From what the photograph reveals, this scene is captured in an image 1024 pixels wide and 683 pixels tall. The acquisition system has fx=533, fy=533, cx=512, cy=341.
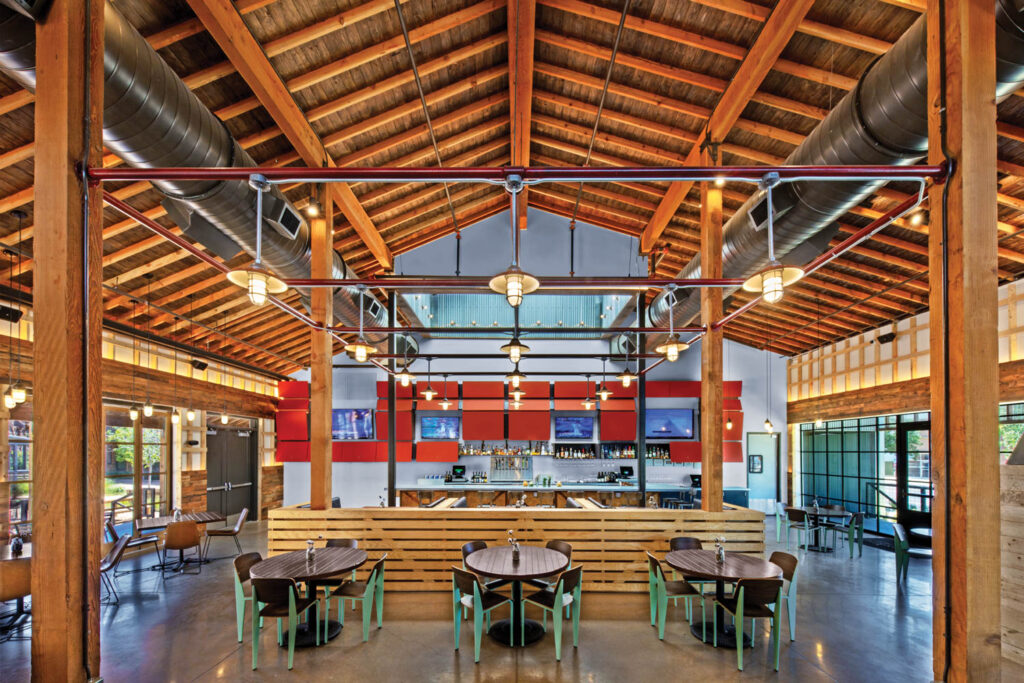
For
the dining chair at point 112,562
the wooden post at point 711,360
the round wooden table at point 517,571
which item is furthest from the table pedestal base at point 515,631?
the dining chair at point 112,562

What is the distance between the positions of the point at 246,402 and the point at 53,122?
38.5 feet

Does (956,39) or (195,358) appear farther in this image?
(195,358)

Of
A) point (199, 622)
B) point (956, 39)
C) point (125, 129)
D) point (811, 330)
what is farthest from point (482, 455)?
point (956, 39)

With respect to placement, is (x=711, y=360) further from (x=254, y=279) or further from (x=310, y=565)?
(x=254, y=279)

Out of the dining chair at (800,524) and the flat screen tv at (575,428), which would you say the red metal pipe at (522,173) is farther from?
the flat screen tv at (575,428)

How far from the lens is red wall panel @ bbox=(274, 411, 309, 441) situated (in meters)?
13.5

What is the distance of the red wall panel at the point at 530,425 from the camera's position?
41.7 feet

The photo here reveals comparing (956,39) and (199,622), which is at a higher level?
(956,39)

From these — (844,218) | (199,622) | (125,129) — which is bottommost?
(199,622)

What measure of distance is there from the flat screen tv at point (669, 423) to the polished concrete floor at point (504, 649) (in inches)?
264

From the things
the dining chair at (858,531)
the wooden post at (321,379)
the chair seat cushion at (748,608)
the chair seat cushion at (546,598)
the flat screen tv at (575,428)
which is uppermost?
the wooden post at (321,379)

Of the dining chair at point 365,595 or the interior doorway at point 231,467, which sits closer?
the dining chair at point 365,595

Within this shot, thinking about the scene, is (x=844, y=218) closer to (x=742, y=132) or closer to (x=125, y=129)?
(x=742, y=132)

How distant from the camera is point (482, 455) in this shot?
518 inches
